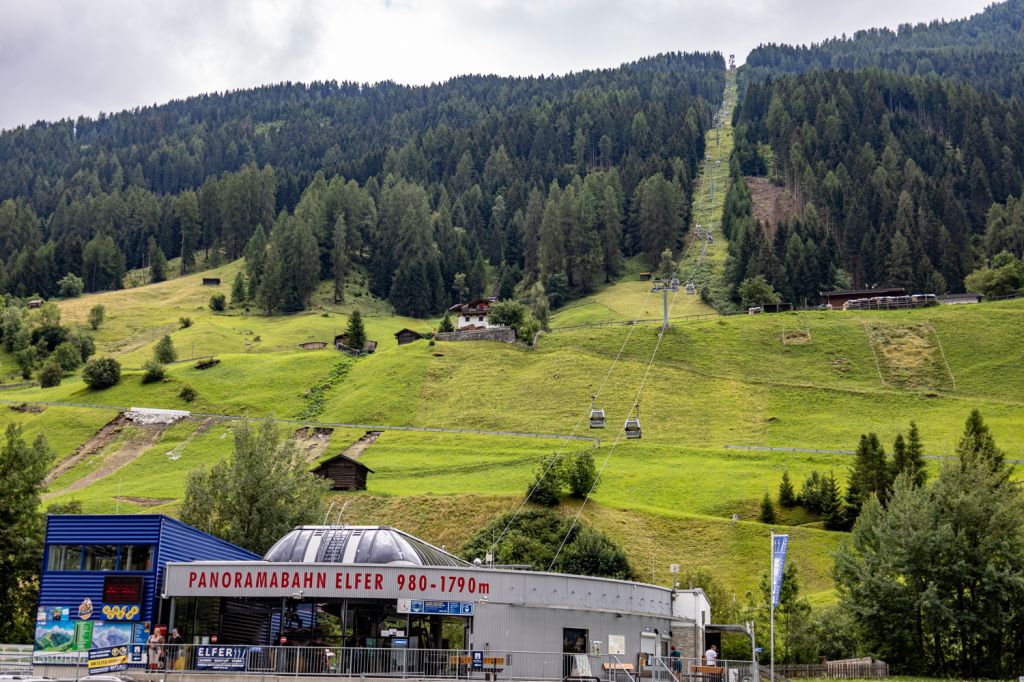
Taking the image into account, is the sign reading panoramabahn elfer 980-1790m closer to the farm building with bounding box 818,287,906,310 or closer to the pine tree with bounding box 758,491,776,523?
the pine tree with bounding box 758,491,776,523

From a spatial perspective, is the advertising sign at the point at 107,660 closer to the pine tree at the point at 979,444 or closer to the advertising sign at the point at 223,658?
the advertising sign at the point at 223,658

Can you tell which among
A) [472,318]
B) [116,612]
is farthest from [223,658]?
[472,318]

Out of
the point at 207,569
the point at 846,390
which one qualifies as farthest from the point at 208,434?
the point at 207,569

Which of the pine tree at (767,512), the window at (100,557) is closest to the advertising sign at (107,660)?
the window at (100,557)

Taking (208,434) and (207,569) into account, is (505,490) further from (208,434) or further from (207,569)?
(207,569)

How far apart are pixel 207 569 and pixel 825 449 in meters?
71.2

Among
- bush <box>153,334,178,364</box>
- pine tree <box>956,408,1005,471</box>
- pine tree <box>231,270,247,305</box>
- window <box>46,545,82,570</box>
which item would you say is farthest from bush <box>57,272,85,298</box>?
window <box>46,545,82,570</box>

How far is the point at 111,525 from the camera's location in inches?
1548

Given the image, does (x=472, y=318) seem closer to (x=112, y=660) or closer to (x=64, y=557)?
(x=64, y=557)

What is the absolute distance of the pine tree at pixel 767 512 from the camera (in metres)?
79.1

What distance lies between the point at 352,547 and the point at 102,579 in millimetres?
9044

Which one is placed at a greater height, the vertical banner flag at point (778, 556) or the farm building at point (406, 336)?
the farm building at point (406, 336)

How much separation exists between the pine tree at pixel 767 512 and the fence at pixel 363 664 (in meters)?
43.5

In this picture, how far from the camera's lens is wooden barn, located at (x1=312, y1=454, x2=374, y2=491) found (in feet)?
296
